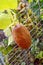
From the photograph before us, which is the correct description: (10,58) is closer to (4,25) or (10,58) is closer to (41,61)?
(41,61)

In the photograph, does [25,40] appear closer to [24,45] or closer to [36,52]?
[24,45]

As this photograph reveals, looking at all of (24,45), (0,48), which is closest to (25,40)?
(24,45)

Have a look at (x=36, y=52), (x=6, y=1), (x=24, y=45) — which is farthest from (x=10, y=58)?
(x=6, y=1)

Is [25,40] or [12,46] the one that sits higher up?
[25,40]

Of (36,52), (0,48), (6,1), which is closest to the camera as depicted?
(6,1)

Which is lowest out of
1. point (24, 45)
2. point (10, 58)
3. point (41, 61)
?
point (41, 61)

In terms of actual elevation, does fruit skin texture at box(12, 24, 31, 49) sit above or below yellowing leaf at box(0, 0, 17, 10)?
below

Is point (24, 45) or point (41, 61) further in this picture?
point (41, 61)

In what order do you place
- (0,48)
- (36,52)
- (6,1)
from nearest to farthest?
(6,1), (0,48), (36,52)

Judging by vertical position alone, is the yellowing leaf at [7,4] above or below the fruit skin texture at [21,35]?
above
